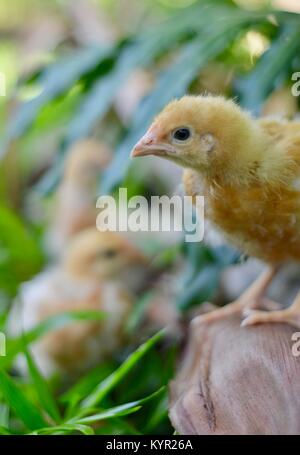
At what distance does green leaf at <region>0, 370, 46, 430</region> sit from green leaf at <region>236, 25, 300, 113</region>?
0.65 metres

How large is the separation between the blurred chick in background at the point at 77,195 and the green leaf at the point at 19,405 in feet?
4.02

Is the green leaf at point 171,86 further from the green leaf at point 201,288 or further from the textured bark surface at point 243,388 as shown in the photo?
the textured bark surface at point 243,388

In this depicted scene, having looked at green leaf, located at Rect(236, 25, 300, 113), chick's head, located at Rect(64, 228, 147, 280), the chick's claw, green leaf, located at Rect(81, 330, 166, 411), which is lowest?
green leaf, located at Rect(81, 330, 166, 411)

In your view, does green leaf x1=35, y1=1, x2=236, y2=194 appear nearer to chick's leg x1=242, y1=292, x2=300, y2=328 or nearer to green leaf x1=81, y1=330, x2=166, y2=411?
green leaf x1=81, y1=330, x2=166, y2=411

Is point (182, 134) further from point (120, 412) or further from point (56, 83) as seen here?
point (56, 83)

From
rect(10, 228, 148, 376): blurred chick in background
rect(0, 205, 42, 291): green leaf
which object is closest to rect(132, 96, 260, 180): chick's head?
rect(10, 228, 148, 376): blurred chick in background

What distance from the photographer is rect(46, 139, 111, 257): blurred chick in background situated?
2.46 m

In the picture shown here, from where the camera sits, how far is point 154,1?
11.1 feet

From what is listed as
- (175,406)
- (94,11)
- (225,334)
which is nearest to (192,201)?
(225,334)

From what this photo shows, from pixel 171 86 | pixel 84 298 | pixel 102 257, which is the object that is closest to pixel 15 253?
pixel 102 257

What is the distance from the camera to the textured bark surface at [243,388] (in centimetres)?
91

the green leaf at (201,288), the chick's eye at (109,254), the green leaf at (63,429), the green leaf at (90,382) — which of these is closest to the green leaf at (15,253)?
the chick's eye at (109,254)

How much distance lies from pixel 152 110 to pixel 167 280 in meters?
0.73

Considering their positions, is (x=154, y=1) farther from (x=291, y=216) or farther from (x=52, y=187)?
(x=291, y=216)
